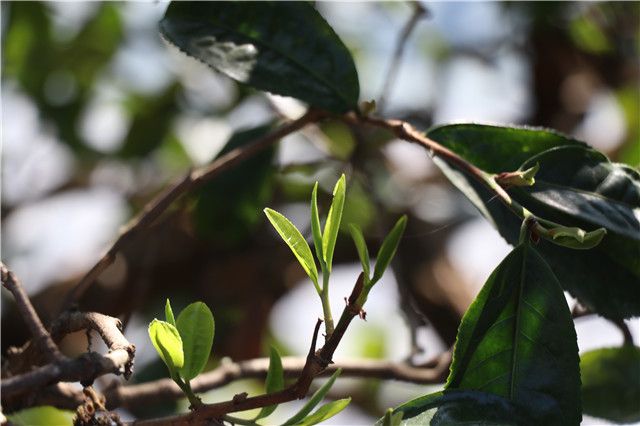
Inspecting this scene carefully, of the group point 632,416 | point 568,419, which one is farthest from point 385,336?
point 568,419

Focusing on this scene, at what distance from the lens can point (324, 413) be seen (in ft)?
1.75

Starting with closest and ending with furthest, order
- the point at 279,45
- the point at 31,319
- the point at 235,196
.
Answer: the point at 31,319
the point at 279,45
the point at 235,196

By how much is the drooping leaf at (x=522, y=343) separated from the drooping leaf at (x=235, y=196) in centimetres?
50

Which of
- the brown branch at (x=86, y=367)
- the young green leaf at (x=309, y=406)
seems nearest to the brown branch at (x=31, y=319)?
the brown branch at (x=86, y=367)

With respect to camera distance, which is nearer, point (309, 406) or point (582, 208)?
point (309, 406)

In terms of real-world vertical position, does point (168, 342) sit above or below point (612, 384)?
above

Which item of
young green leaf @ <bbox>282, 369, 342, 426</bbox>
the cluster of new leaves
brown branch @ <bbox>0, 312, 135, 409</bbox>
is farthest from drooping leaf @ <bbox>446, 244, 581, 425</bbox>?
brown branch @ <bbox>0, 312, 135, 409</bbox>

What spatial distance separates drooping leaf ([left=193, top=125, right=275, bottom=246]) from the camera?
1085 mm

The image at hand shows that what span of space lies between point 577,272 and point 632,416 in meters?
0.23

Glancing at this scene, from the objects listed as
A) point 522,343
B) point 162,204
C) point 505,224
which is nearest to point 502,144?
point 505,224

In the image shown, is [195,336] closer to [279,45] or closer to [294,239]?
[294,239]

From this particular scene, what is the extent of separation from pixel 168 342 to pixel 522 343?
24 centimetres

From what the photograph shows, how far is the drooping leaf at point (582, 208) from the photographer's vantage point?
2.13 ft

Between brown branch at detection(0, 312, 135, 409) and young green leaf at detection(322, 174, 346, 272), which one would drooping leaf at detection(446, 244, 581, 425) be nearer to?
young green leaf at detection(322, 174, 346, 272)
